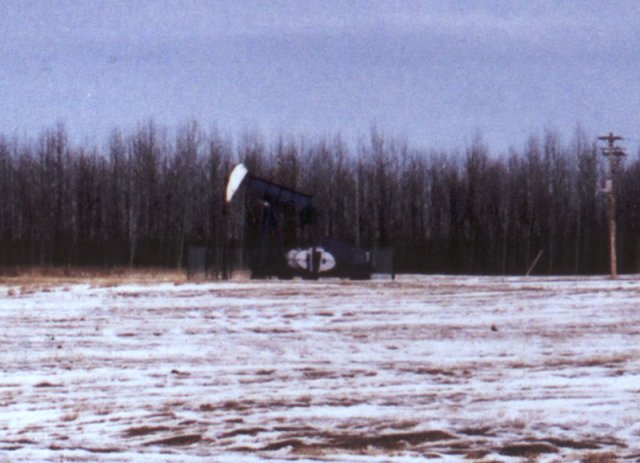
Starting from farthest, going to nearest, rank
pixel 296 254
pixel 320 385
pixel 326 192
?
pixel 326 192 → pixel 296 254 → pixel 320 385

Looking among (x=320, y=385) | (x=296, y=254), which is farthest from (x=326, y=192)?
(x=320, y=385)

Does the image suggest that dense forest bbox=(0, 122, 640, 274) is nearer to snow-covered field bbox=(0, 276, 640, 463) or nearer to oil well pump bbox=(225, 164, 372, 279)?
oil well pump bbox=(225, 164, 372, 279)

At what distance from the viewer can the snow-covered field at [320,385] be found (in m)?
8.55

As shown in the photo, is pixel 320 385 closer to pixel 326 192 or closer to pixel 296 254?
pixel 296 254

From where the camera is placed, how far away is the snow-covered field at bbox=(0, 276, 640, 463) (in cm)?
855

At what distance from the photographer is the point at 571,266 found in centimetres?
7162

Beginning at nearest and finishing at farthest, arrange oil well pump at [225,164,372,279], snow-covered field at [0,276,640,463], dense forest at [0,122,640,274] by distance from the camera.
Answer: snow-covered field at [0,276,640,463], oil well pump at [225,164,372,279], dense forest at [0,122,640,274]

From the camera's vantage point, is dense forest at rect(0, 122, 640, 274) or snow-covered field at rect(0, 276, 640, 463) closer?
snow-covered field at rect(0, 276, 640, 463)

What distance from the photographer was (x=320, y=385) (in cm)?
1200

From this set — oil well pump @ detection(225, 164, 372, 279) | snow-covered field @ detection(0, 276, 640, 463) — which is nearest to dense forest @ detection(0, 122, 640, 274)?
oil well pump @ detection(225, 164, 372, 279)

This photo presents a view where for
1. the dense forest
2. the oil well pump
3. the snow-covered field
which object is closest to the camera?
the snow-covered field

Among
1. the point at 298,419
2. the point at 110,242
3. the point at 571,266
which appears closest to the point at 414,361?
the point at 298,419

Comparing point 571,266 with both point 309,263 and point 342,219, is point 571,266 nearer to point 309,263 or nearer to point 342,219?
point 342,219

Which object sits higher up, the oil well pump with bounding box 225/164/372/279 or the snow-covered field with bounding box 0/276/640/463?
the oil well pump with bounding box 225/164/372/279
